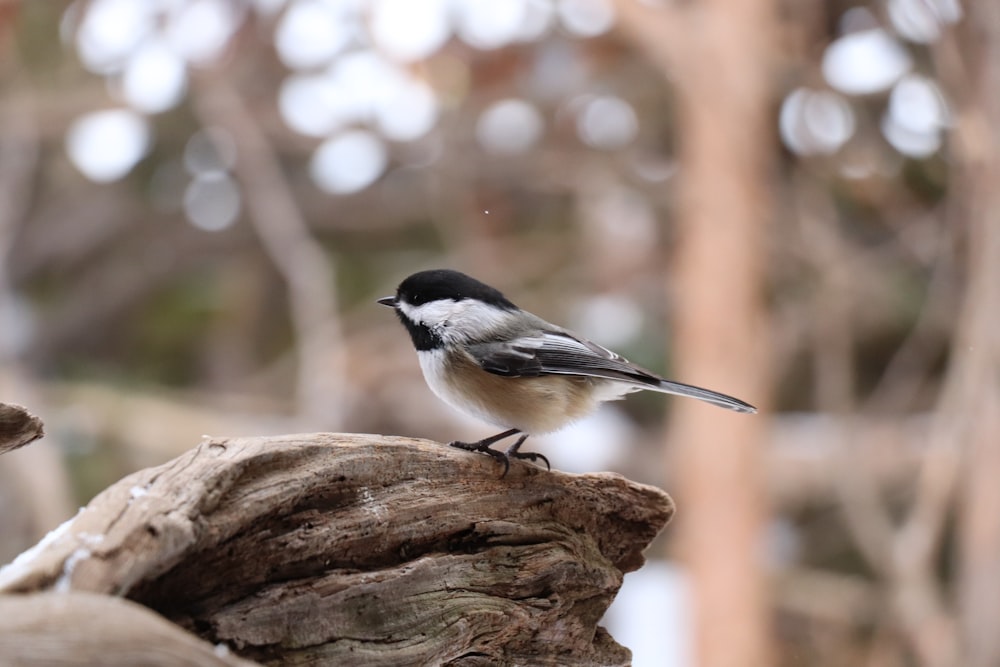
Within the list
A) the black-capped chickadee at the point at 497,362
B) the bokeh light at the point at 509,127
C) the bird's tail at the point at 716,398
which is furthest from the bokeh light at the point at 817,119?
the bird's tail at the point at 716,398

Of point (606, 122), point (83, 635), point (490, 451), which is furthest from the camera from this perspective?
point (606, 122)

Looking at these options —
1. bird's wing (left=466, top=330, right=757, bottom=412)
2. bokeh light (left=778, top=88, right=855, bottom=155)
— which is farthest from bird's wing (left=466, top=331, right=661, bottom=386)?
bokeh light (left=778, top=88, right=855, bottom=155)

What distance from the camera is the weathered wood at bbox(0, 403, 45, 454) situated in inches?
46.9

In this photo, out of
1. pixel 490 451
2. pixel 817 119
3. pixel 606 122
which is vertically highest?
pixel 817 119

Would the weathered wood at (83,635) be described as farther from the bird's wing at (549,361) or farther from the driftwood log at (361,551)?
the bird's wing at (549,361)

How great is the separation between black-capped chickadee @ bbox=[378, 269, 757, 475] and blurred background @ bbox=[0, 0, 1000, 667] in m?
1.60

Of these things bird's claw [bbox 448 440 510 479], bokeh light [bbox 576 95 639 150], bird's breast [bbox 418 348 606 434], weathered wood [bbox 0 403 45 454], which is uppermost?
bokeh light [bbox 576 95 639 150]

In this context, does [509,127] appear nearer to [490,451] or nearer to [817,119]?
[817,119]

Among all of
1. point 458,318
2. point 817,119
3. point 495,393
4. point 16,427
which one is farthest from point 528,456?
point 817,119

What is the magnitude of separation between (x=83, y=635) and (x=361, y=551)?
0.44 meters

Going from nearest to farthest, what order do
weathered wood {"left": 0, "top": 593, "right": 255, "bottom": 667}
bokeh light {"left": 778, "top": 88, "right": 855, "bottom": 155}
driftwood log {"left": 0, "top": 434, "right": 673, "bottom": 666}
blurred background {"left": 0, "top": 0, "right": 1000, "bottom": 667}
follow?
1. weathered wood {"left": 0, "top": 593, "right": 255, "bottom": 667}
2. driftwood log {"left": 0, "top": 434, "right": 673, "bottom": 666}
3. blurred background {"left": 0, "top": 0, "right": 1000, "bottom": 667}
4. bokeh light {"left": 778, "top": 88, "right": 855, "bottom": 155}

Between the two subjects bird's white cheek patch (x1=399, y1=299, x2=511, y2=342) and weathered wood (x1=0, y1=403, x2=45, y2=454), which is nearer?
weathered wood (x1=0, y1=403, x2=45, y2=454)

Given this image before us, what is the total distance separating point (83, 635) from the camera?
88 centimetres

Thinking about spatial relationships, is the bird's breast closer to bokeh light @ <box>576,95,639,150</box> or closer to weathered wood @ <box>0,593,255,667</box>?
weathered wood @ <box>0,593,255,667</box>
